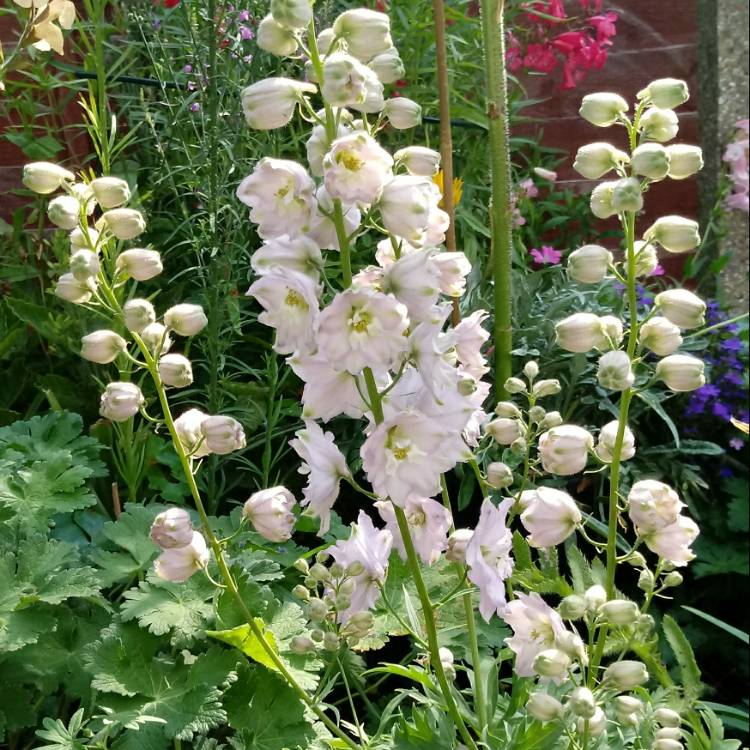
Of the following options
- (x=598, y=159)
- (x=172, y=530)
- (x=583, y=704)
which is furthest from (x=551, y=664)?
(x=598, y=159)

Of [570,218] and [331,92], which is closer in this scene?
[331,92]

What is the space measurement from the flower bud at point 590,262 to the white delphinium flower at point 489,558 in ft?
0.79

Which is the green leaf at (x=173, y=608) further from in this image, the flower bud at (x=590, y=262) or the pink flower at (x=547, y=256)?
the pink flower at (x=547, y=256)

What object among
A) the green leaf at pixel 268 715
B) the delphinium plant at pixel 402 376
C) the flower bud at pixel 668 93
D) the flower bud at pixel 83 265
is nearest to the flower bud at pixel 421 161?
the delphinium plant at pixel 402 376

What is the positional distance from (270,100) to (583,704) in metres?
0.58

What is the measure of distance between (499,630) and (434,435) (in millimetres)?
654

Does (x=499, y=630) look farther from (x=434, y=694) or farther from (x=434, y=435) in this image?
(x=434, y=435)

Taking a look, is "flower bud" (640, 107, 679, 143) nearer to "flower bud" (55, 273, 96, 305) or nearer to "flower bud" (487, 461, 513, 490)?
"flower bud" (487, 461, 513, 490)

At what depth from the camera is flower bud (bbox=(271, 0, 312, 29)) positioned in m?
0.73

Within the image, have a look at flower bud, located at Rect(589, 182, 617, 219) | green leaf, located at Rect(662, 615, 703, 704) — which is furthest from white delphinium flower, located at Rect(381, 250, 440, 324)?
green leaf, located at Rect(662, 615, 703, 704)

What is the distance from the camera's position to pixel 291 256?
76 centimetres

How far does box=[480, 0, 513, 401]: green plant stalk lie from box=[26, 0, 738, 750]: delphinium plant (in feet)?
2.20

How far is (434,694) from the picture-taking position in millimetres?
1025

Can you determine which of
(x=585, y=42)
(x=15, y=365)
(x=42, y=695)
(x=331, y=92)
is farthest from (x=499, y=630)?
(x=585, y=42)
